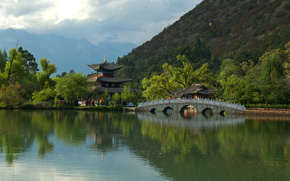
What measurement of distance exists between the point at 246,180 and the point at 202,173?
1680 millimetres

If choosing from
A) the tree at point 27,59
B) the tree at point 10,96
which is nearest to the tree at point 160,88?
the tree at point 10,96

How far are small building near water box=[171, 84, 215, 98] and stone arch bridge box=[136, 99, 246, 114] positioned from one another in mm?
2869

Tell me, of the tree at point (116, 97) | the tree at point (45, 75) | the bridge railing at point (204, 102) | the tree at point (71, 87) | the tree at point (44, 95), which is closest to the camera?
the bridge railing at point (204, 102)

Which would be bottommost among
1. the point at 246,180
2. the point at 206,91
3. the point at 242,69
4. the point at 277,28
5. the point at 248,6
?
the point at 246,180

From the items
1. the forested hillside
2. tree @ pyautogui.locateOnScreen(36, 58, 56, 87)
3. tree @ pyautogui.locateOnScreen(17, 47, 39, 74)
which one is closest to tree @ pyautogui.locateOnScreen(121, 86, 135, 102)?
tree @ pyautogui.locateOnScreen(36, 58, 56, 87)

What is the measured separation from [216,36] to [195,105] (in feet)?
301

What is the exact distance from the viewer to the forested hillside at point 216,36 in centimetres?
9300

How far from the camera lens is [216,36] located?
13688 centimetres

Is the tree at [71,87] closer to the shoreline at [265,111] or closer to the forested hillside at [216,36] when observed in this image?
the shoreline at [265,111]

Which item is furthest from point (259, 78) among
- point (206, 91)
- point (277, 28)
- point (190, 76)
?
point (277, 28)

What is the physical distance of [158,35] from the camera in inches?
6137

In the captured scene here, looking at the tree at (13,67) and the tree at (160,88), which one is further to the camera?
the tree at (13,67)

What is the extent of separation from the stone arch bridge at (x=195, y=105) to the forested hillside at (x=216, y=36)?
29.1 metres

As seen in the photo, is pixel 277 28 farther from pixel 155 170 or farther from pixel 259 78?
pixel 155 170
